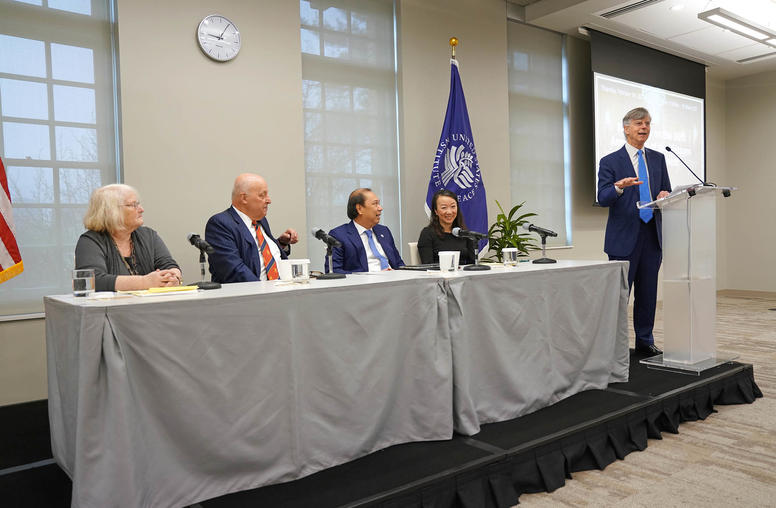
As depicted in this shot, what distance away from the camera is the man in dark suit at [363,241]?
11.3 ft

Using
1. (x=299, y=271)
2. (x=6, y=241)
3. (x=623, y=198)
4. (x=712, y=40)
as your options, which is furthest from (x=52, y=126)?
(x=712, y=40)

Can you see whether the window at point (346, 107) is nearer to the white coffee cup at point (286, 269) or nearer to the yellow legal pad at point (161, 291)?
the white coffee cup at point (286, 269)

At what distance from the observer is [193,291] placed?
1.89 metres

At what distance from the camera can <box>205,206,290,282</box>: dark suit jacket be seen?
2775mm

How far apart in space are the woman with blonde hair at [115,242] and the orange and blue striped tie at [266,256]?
511 millimetres

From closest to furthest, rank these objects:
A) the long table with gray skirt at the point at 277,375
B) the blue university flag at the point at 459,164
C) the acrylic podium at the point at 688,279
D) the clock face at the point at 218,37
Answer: the long table with gray skirt at the point at 277,375, the acrylic podium at the point at 688,279, the clock face at the point at 218,37, the blue university flag at the point at 459,164

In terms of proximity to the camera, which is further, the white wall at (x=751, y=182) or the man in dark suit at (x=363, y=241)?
the white wall at (x=751, y=182)

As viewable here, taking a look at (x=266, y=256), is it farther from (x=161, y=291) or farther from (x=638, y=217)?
(x=638, y=217)

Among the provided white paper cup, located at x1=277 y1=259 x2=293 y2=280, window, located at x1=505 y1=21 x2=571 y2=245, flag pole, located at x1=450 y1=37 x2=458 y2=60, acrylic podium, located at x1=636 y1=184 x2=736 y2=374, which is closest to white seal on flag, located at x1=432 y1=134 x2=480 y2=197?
flag pole, located at x1=450 y1=37 x2=458 y2=60

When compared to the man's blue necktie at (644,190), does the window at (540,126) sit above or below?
above

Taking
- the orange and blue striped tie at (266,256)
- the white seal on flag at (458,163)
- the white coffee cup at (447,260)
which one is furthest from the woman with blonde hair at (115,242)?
the white seal on flag at (458,163)

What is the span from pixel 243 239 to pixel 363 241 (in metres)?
0.83

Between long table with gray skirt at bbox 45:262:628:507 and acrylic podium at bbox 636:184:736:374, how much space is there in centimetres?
102

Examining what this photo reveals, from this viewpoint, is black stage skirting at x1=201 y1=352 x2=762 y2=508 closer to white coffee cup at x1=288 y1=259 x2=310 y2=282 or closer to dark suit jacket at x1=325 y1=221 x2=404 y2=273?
white coffee cup at x1=288 y1=259 x2=310 y2=282
